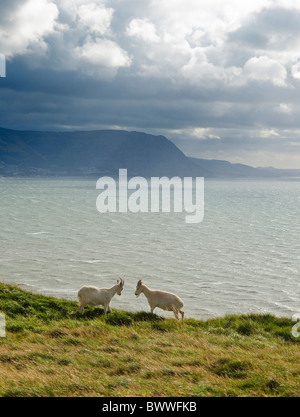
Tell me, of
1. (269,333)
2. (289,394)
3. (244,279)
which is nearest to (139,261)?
(244,279)

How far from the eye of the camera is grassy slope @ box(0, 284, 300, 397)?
391 inches

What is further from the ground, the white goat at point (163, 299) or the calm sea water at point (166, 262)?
the white goat at point (163, 299)

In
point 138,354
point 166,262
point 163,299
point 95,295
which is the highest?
point 95,295

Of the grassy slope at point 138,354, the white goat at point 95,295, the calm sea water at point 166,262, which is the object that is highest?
the white goat at point 95,295

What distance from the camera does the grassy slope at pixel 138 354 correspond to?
391 inches

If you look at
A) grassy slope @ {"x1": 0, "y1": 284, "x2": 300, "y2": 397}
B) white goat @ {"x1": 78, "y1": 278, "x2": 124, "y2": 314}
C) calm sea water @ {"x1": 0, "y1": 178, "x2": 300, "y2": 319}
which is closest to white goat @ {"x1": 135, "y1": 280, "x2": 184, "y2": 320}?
grassy slope @ {"x1": 0, "y1": 284, "x2": 300, "y2": 397}

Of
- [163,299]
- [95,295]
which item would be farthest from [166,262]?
[95,295]

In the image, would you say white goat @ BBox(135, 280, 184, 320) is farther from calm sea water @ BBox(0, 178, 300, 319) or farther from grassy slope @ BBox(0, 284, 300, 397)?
calm sea water @ BBox(0, 178, 300, 319)

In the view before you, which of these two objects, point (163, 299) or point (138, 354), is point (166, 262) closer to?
point (163, 299)

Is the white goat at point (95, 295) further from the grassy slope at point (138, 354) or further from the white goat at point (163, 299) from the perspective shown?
the white goat at point (163, 299)

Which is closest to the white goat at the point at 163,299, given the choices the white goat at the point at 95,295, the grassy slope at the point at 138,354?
the grassy slope at the point at 138,354

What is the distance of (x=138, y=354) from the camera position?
13.0 m

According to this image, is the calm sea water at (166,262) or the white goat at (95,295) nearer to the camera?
the white goat at (95,295)
